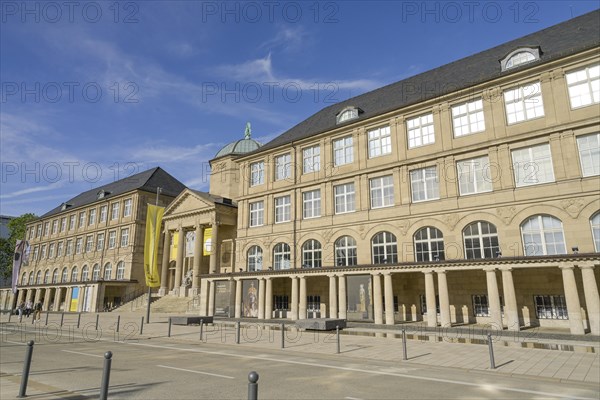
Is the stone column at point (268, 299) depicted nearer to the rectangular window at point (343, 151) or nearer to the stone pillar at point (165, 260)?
the rectangular window at point (343, 151)

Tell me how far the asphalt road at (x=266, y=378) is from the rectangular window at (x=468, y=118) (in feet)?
61.5

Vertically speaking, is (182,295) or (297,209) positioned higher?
(297,209)

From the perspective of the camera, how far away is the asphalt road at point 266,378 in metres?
8.35

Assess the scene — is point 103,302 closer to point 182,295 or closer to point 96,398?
point 182,295

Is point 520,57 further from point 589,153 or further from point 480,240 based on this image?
point 480,240

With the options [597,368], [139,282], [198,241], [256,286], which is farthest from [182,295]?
[597,368]

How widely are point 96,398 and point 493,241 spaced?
22513 mm

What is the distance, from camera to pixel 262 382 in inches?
373

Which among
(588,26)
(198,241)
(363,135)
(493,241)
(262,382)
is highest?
(588,26)

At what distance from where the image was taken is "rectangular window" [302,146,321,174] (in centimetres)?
3375

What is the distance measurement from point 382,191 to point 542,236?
35.3 ft

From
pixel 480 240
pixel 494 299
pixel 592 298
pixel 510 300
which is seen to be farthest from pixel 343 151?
pixel 592 298

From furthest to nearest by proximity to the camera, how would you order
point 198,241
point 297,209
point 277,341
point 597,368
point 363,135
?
point 198,241, point 297,209, point 363,135, point 277,341, point 597,368

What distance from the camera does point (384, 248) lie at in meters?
28.2
